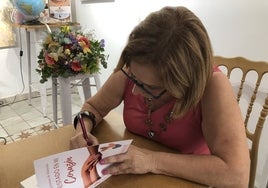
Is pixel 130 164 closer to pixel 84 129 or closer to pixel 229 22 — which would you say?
pixel 84 129

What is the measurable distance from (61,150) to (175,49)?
19.3 inches

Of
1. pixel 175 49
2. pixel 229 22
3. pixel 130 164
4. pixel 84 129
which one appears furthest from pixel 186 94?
pixel 229 22

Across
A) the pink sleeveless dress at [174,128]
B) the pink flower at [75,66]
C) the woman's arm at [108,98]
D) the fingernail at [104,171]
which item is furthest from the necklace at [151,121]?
the pink flower at [75,66]

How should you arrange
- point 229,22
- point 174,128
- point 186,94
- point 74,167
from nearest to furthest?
point 74,167, point 186,94, point 174,128, point 229,22

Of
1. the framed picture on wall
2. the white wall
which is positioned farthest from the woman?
the framed picture on wall

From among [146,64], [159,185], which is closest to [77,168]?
[159,185]

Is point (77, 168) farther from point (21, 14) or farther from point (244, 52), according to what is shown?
point (21, 14)

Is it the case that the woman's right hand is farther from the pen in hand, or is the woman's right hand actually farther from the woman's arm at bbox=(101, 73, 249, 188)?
the woman's arm at bbox=(101, 73, 249, 188)

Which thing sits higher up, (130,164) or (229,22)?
(229,22)

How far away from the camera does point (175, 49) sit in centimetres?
73

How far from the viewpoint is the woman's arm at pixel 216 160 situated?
2.46 ft

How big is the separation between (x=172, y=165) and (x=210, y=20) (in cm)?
120

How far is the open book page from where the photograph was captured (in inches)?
26.6

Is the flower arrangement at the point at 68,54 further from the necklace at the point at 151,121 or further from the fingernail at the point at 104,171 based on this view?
the fingernail at the point at 104,171
